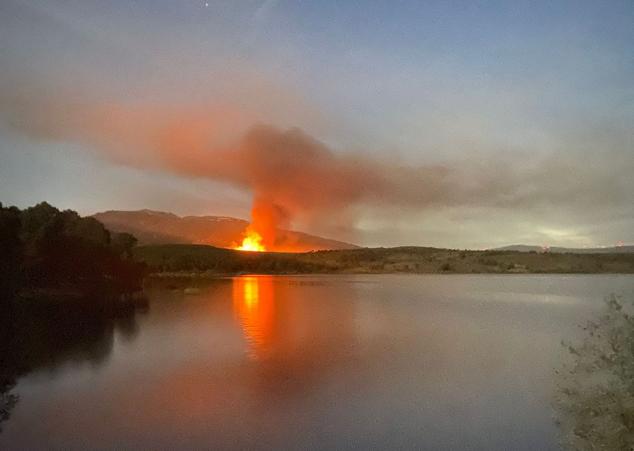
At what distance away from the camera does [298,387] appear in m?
23.9

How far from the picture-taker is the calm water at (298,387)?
57.0ft

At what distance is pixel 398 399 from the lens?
2167 centimetres

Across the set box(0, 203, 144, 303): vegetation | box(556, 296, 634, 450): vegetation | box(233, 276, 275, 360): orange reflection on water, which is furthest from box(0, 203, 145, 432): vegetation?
box(556, 296, 634, 450): vegetation

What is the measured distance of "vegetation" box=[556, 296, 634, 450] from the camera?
33.1 feet

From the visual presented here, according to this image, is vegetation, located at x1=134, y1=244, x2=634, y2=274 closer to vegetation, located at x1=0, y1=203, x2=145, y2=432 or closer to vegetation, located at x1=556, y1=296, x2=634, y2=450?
vegetation, located at x1=0, y1=203, x2=145, y2=432

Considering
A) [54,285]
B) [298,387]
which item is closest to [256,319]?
[54,285]

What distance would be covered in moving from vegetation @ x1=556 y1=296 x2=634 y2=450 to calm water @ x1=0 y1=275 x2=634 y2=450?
5.77 m

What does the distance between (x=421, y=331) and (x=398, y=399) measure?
20391mm

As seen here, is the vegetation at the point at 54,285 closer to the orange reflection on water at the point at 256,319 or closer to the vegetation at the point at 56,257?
the vegetation at the point at 56,257

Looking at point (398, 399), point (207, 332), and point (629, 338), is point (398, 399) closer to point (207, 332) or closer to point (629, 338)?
point (629, 338)

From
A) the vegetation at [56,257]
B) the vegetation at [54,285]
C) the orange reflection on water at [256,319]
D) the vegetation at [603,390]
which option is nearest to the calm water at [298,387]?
the orange reflection on water at [256,319]

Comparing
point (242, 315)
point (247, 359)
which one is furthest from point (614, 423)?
point (242, 315)

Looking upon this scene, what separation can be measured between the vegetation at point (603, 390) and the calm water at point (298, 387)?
5.77 metres

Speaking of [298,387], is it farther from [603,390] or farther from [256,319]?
[256,319]
